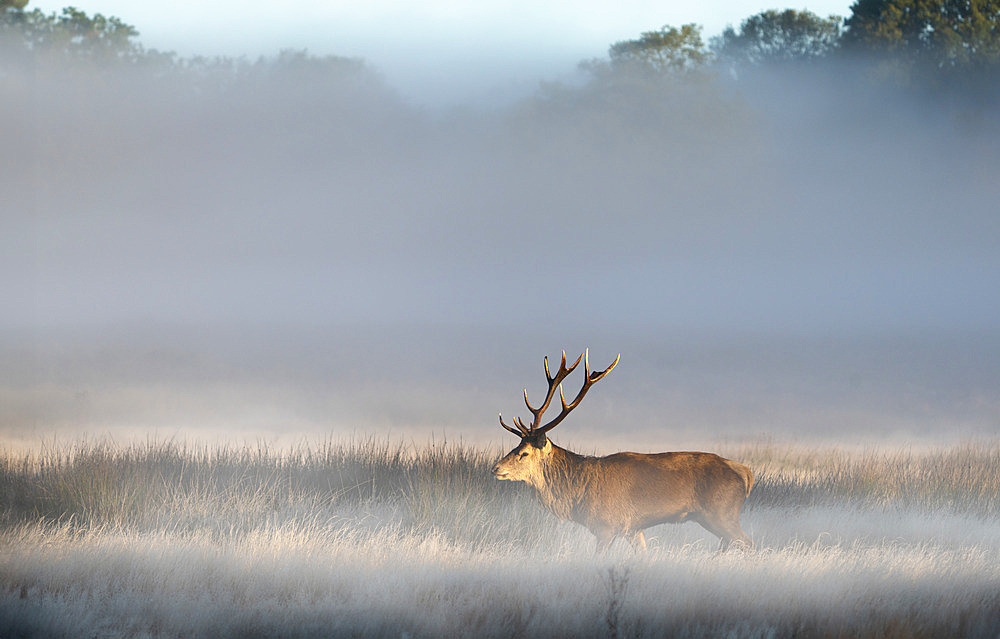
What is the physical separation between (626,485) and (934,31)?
2346 cm

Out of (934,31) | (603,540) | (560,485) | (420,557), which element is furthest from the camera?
(934,31)

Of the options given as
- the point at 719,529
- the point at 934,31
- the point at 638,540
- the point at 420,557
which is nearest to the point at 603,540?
the point at 638,540

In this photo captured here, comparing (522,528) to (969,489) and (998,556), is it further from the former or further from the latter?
(969,489)

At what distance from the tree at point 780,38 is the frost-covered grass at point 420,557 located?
2132cm

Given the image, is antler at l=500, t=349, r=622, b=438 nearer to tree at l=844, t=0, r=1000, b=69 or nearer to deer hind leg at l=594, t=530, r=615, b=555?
deer hind leg at l=594, t=530, r=615, b=555

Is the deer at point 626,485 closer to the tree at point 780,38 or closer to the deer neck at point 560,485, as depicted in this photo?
the deer neck at point 560,485

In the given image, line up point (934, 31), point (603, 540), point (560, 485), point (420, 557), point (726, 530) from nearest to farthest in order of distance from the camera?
point (420, 557)
point (603, 540)
point (726, 530)
point (560, 485)
point (934, 31)

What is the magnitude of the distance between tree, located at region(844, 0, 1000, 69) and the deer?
22368 mm

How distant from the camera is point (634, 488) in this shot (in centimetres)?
1052

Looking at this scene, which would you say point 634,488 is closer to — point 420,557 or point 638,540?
point 638,540

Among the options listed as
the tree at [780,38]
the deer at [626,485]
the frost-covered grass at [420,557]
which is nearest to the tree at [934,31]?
the tree at [780,38]

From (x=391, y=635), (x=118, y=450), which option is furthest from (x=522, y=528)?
(x=118, y=450)

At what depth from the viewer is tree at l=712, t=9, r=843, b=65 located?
33.1 metres

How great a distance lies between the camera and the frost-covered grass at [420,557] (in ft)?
25.9
